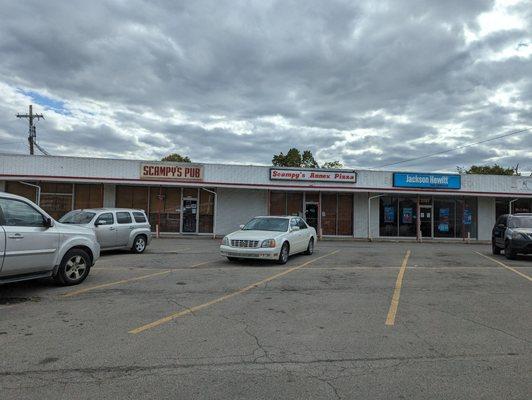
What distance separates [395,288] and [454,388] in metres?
5.51

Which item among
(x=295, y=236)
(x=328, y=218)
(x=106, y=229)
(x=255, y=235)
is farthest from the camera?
(x=328, y=218)

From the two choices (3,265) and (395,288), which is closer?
(3,265)

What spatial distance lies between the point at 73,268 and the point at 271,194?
18979 millimetres

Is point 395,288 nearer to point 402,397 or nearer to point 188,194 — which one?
point 402,397

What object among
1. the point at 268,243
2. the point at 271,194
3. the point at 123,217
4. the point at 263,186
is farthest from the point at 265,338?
the point at 271,194

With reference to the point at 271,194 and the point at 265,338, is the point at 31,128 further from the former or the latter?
the point at 265,338

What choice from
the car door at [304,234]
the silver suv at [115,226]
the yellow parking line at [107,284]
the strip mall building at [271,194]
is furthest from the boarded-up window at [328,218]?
the yellow parking line at [107,284]

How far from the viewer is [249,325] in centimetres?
652

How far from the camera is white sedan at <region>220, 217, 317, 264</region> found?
42.7 ft

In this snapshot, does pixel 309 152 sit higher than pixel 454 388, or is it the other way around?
pixel 309 152

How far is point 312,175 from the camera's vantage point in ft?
89.5

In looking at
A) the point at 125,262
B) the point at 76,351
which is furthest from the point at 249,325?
the point at 125,262

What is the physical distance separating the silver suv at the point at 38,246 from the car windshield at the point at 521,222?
14255 mm

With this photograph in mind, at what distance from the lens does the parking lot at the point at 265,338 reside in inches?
171
